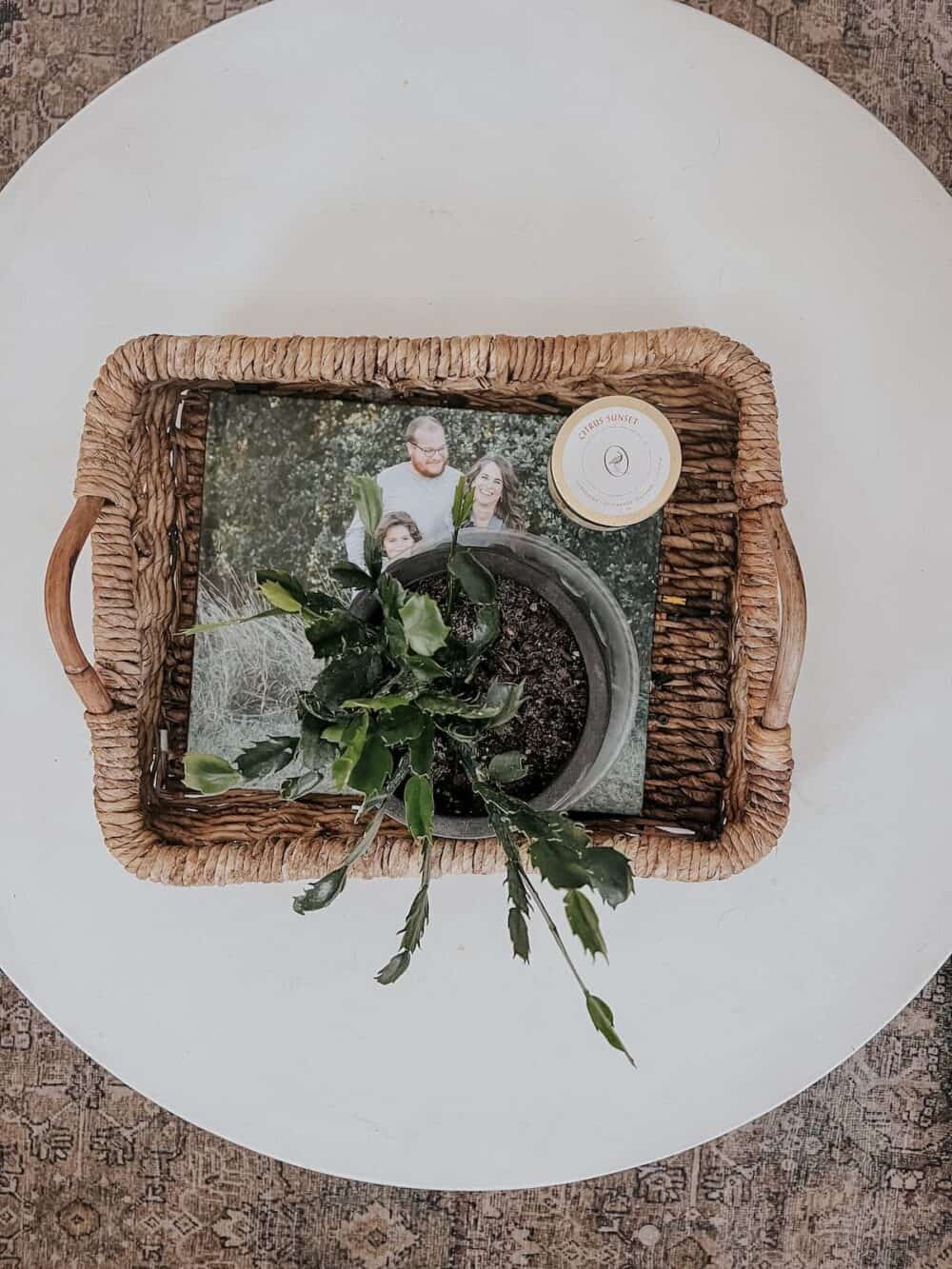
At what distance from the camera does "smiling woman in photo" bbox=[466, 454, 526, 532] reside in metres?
0.80

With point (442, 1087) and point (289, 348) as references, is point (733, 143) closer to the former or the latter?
point (289, 348)

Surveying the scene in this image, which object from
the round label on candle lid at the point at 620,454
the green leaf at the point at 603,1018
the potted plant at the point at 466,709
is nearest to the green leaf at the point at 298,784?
the potted plant at the point at 466,709

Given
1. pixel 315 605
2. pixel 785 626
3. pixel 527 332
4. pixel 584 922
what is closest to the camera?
pixel 584 922

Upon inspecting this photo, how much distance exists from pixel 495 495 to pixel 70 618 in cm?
34

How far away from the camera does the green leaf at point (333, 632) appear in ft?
1.79

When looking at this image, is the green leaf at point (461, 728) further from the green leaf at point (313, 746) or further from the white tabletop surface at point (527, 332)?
the white tabletop surface at point (527, 332)

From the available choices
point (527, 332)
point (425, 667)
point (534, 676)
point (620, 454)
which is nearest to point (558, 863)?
point (425, 667)

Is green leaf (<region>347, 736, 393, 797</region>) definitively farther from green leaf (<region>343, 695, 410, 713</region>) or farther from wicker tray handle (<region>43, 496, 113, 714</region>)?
wicker tray handle (<region>43, 496, 113, 714</region>)

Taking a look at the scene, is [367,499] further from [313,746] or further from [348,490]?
[348,490]

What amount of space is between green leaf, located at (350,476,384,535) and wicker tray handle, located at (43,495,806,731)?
0.25 m

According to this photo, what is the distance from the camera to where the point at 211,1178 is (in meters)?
1.19

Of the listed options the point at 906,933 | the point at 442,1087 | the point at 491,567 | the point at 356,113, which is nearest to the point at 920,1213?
the point at 906,933

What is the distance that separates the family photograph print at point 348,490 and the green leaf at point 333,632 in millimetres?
236

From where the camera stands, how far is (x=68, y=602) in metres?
0.68
